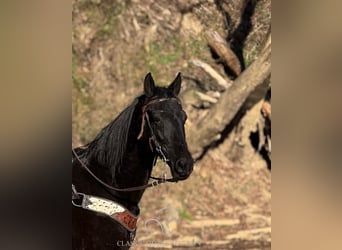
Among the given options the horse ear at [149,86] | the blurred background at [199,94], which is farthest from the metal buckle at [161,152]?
the horse ear at [149,86]

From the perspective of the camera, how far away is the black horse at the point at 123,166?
3715 mm

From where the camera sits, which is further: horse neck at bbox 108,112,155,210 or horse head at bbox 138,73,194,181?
horse neck at bbox 108,112,155,210

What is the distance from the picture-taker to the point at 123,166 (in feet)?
12.5

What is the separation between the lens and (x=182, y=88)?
398cm

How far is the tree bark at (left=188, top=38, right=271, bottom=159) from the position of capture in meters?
3.96

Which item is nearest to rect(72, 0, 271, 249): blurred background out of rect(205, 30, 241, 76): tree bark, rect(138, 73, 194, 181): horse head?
rect(205, 30, 241, 76): tree bark

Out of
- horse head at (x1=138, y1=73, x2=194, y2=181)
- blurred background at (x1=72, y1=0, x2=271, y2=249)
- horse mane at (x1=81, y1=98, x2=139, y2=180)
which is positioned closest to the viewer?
horse head at (x1=138, y1=73, x2=194, y2=181)

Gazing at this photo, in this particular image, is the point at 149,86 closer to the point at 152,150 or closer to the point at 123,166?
the point at 152,150

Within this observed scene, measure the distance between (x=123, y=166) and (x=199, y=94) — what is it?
2.86ft

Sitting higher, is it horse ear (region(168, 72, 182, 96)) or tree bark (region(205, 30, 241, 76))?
tree bark (region(205, 30, 241, 76))

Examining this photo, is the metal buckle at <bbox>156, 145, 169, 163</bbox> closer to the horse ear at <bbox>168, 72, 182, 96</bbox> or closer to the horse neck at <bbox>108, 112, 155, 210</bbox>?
the horse neck at <bbox>108, 112, 155, 210</bbox>

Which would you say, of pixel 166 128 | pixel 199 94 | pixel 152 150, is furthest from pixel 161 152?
pixel 199 94
